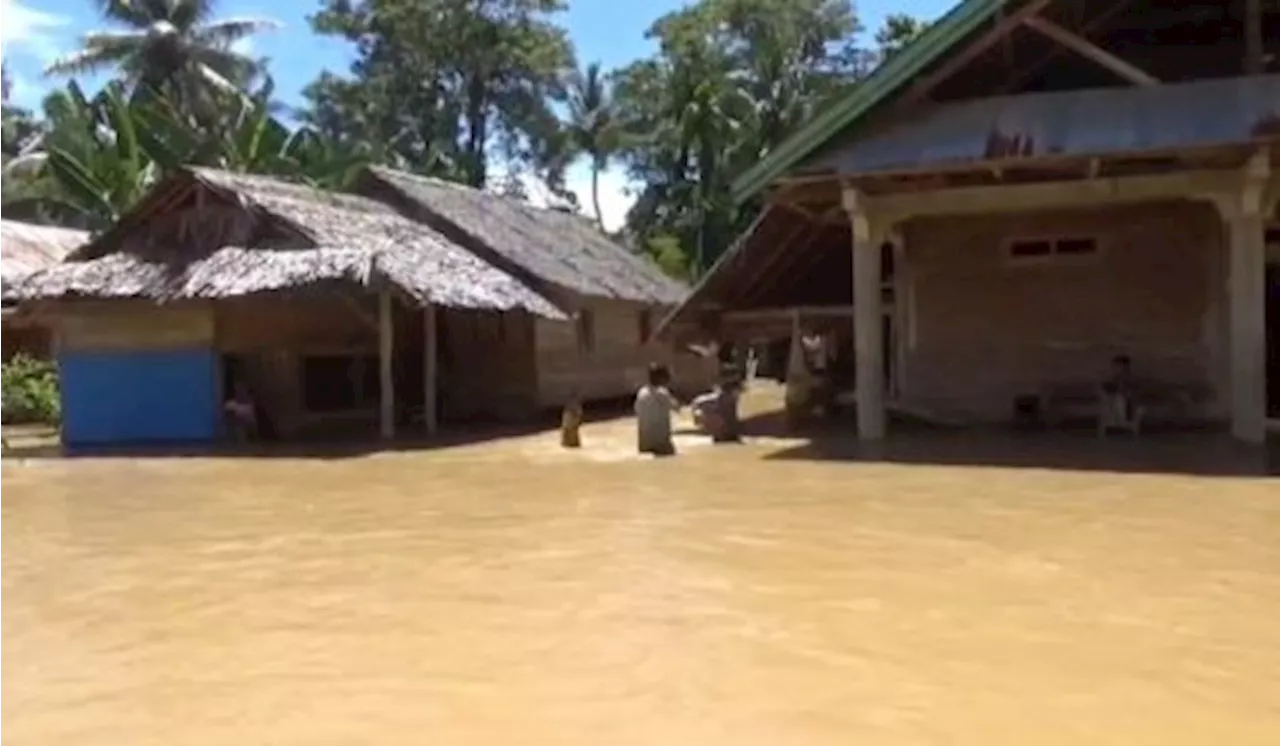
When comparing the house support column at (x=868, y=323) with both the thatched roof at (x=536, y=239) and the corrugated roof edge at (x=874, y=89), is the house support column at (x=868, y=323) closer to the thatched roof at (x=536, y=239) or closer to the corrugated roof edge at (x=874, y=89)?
the corrugated roof edge at (x=874, y=89)

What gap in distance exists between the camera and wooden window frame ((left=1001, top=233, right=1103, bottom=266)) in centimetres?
1777

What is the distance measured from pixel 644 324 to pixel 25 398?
11.3 m

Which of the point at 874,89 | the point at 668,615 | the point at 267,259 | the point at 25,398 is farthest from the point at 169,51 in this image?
the point at 668,615

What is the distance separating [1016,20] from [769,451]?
499 centimetres

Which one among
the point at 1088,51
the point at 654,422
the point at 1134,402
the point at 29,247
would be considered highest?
the point at 1088,51

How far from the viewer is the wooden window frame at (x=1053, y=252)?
17.8 meters

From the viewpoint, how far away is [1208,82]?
15.6m

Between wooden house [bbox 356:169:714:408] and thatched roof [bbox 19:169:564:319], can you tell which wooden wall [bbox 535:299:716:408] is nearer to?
wooden house [bbox 356:169:714:408]

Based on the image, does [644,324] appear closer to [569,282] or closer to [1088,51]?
[569,282]

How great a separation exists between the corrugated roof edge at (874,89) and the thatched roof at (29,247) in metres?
17.7

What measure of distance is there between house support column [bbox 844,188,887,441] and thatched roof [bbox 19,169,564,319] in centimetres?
651

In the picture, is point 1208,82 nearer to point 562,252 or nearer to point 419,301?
point 419,301

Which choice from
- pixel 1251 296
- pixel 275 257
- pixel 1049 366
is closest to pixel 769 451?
pixel 1049 366

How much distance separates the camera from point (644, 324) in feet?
101
